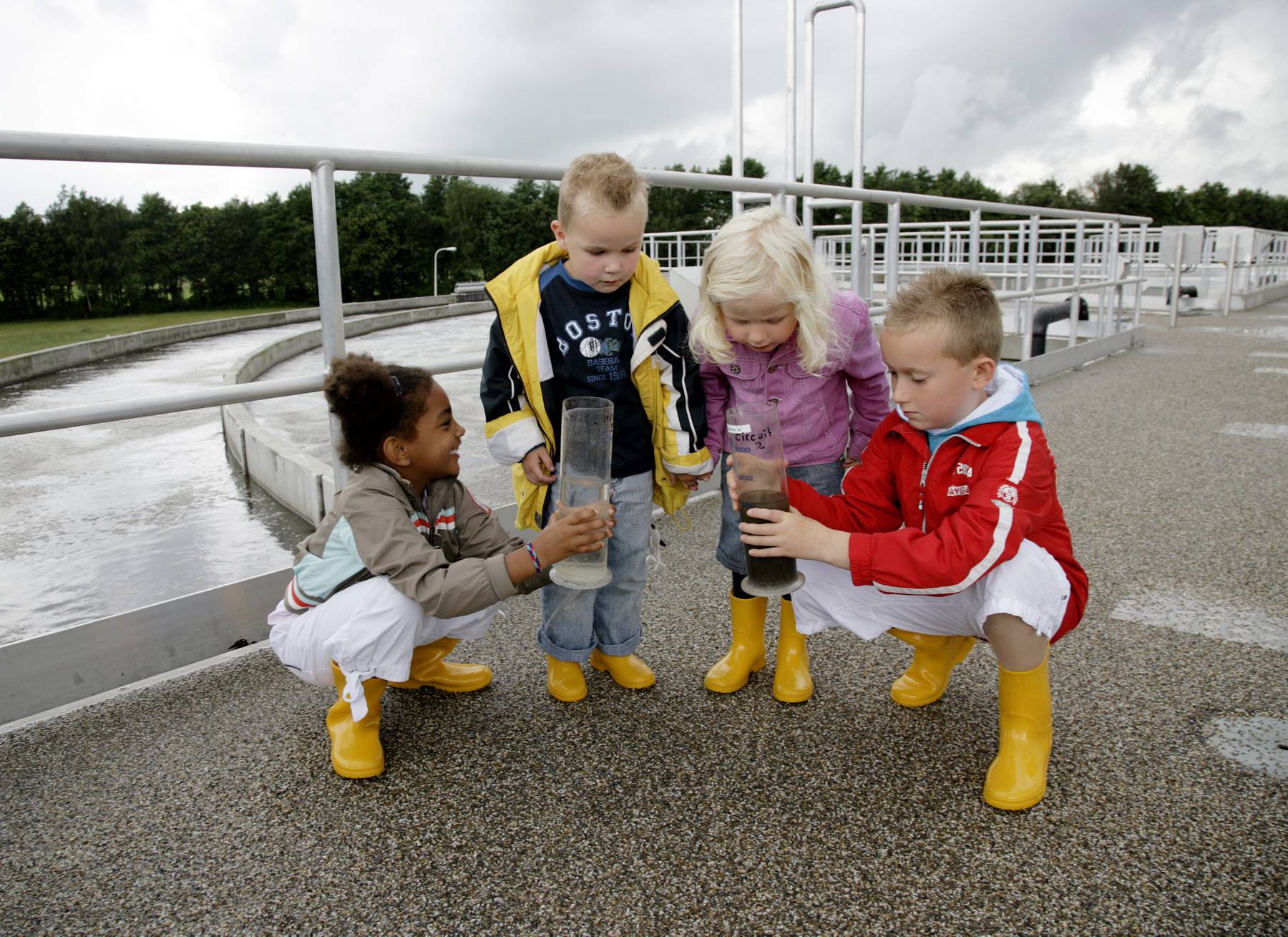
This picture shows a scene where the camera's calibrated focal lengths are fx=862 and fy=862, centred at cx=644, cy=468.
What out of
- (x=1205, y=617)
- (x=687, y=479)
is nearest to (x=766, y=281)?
(x=687, y=479)

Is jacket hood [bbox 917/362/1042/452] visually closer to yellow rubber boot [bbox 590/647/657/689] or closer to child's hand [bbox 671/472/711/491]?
child's hand [bbox 671/472/711/491]

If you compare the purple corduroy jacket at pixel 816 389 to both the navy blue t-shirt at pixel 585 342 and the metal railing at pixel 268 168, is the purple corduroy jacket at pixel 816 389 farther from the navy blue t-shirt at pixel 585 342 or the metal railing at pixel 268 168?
the metal railing at pixel 268 168

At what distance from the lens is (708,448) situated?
2133 mm

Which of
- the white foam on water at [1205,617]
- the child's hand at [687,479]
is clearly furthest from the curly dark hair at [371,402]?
the white foam on water at [1205,617]

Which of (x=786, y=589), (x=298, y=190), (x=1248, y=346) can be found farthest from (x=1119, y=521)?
(x=1248, y=346)

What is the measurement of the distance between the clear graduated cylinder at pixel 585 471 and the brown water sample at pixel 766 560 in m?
0.27

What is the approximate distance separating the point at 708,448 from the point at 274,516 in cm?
609

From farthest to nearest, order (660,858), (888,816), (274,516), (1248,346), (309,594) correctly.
Result: 1. (1248,346)
2. (274,516)
3. (309,594)
4. (888,816)
5. (660,858)

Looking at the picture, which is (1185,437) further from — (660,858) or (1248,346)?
(1248,346)

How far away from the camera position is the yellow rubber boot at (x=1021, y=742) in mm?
1605

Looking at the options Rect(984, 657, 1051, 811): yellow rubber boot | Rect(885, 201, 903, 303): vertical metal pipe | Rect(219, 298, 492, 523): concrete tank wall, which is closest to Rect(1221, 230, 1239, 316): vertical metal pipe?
Rect(885, 201, 903, 303): vertical metal pipe

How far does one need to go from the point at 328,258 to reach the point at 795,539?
1.48 m

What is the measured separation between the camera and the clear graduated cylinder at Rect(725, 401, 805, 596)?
5.35ft

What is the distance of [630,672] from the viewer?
2.13 meters
